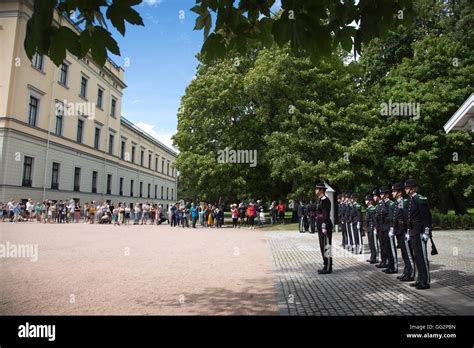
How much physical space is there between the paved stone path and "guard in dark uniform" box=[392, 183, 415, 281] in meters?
0.34

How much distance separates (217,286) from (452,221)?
20081mm

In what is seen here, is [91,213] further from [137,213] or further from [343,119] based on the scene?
[343,119]

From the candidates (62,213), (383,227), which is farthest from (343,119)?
(62,213)

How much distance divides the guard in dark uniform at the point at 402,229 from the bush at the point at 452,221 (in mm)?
16241

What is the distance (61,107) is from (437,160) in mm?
33855

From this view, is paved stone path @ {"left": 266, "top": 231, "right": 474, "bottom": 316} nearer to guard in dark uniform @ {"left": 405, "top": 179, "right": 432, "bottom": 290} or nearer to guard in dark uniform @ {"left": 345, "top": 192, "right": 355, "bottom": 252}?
guard in dark uniform @ {"left": 405, "top": 179, "right": 432, "bottom": 290}

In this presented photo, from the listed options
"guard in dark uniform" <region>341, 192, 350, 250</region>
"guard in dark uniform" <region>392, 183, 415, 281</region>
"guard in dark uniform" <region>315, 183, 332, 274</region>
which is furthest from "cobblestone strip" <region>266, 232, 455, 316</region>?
"guard in dark uniform" <region>341, 192, 350, 250</region>

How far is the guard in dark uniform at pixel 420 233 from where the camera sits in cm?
669

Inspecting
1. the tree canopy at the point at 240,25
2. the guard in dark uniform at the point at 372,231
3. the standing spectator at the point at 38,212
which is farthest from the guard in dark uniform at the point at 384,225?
the standing spectator at the point at 38,212

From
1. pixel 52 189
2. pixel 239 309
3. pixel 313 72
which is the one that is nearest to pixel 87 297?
pixel 239 309

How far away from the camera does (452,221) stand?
21344mm

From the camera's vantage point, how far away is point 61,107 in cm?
3450

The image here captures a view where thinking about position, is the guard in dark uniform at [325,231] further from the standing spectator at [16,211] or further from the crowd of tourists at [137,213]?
the standing spectator at [16,211]

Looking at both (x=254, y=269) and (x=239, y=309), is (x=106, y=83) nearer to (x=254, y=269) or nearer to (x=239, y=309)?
(x=254, y=269)
